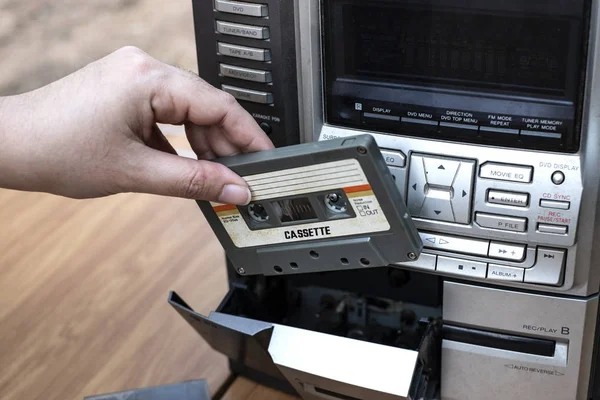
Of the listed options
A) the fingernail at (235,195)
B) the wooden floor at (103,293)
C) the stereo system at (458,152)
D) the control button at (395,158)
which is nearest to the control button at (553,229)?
the stereo system at (458,152)

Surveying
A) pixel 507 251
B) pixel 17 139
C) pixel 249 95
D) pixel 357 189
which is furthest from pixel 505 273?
pixel 17 139

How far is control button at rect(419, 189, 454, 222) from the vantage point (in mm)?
600

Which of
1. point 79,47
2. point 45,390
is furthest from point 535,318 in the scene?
point 79,47

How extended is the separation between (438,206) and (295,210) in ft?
0.34

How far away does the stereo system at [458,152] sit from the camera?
562mm

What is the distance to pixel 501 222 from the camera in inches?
23.3

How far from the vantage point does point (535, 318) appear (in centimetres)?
64

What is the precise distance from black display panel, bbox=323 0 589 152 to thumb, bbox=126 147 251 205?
0.33ft

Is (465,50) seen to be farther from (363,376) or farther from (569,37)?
(363,376)

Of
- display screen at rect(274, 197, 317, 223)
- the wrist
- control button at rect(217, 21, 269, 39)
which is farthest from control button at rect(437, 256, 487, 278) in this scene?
the wrist

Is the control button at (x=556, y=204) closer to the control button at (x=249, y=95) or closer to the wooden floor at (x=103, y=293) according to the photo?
the control button at (x=249, y=95)

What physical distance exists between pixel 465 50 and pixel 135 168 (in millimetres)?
252

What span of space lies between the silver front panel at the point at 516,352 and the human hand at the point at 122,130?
0.20 meters

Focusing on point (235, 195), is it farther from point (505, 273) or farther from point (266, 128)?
point (505, 273)
